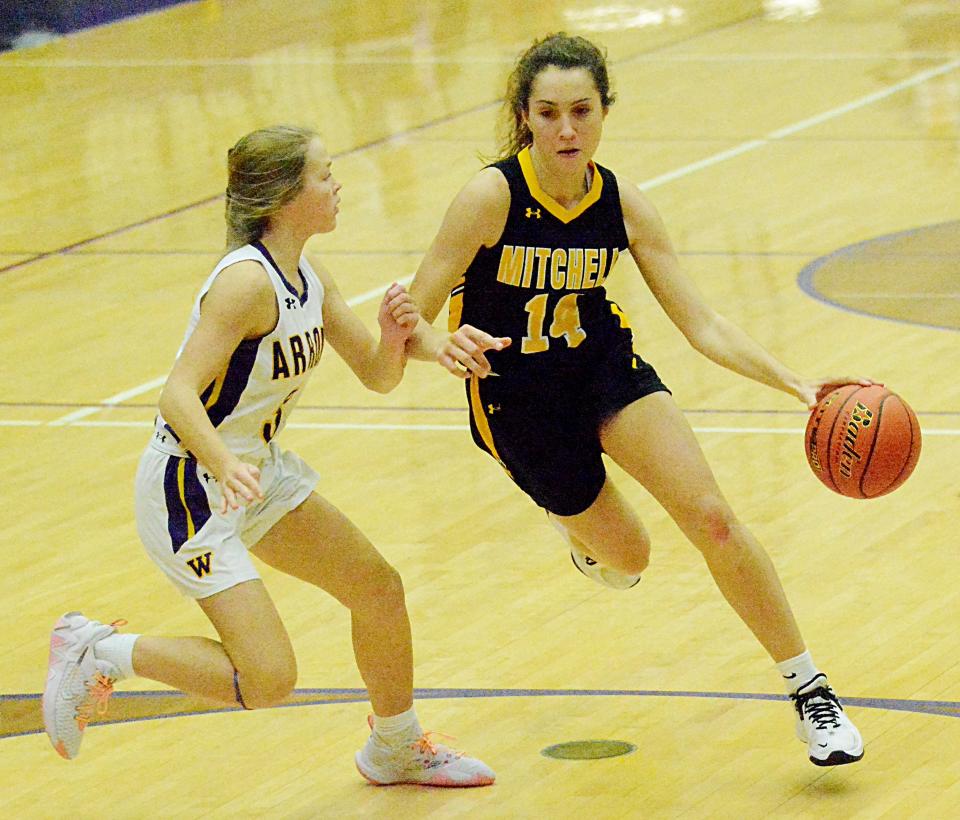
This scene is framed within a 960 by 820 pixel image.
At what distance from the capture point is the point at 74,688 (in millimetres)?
4520

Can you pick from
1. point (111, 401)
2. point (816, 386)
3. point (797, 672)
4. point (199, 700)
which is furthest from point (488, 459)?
point (797, 672)

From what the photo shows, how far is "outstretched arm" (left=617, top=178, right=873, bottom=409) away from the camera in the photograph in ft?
16.3

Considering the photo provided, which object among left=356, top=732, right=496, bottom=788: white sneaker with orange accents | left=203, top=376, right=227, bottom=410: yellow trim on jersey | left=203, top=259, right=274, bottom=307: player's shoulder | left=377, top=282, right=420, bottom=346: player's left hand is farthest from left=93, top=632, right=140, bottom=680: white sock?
left=377, top=282, right=420, bottom=346: player's left hand

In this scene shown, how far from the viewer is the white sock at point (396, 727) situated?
4836 millimetres

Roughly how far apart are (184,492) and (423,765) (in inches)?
37.9

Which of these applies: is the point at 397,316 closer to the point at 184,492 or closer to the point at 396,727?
the point at 184,492

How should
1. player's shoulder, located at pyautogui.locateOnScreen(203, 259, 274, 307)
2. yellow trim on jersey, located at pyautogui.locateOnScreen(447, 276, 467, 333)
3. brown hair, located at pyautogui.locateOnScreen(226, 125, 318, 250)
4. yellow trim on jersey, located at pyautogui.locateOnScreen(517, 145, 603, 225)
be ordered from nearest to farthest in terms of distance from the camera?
1. player's shoulder, located at pyautogui.locateOnScreen(203, 259, 274, 307)
2. brown hair, located at pyautogui.locateOnScreen(226, 125, 318, 250)
3. yellow trim on jersey, located at pyautogui.locateOnScreen(517, 145, 603, 225)
4. yellow trim on jersey, located at pyautogui.locateOnScreen(447, 276, 467, 333)

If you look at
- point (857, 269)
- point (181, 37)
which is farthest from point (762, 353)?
point (181, 37)

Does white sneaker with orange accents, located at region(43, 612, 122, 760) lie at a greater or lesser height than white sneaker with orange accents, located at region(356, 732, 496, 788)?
greater

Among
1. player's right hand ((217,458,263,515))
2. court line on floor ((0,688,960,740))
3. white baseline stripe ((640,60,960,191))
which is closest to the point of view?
player's right hand ((217,458,263,515))

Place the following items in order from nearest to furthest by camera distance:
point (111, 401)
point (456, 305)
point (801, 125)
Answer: point (456, 305) → point (111, 401) → point (801, 125)

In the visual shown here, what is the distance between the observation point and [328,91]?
15836 mm

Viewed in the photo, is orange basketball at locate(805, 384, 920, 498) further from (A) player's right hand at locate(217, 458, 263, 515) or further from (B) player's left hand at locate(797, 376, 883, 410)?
(A) player's right hand at locate(217, 458, 263, 515)

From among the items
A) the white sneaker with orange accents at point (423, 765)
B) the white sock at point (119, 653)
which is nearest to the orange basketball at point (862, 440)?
the white sneaker with orange accents at point (423, 765)
